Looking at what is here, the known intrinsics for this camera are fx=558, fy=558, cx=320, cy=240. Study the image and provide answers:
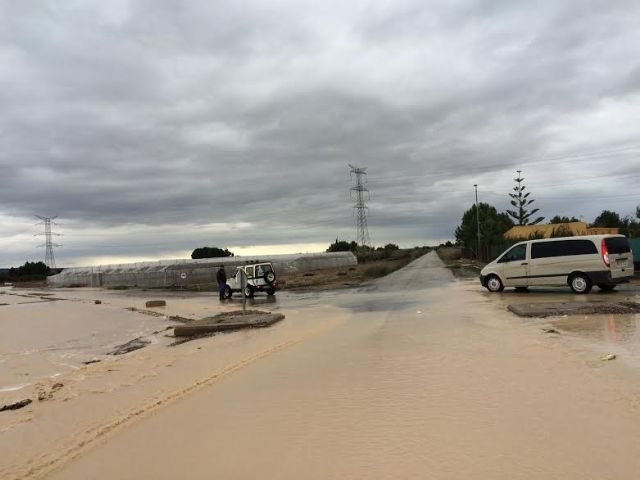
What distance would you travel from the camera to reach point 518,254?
20641 millimetres

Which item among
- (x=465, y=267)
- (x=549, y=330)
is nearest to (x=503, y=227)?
(x=465, y=267)

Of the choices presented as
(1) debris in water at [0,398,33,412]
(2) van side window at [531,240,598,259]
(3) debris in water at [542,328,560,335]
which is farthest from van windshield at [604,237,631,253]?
(1) debris in water at [0,398,33,412]

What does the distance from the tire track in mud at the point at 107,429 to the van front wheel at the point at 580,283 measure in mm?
12217

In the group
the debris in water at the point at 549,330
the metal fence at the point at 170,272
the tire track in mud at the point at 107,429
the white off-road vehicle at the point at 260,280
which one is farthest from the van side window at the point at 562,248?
the metal fence at the point at 170,272

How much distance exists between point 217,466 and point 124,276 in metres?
67.8

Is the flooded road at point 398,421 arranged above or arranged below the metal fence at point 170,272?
below

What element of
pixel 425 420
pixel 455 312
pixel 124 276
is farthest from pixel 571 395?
pixel 124 276

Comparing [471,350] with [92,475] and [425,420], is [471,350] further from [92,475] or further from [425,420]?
[92,475]

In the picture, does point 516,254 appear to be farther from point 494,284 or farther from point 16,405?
point 16,405

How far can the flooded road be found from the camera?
474cm

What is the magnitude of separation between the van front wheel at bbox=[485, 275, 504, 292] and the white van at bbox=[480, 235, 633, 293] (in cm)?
102

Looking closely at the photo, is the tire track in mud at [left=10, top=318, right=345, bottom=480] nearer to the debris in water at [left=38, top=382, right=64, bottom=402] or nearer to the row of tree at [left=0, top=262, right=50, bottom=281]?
the debris in water at [left=38, top=382, right=64, bottom=402]

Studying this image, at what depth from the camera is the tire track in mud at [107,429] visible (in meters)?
5.25

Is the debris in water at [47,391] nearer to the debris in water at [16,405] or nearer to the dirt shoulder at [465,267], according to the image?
the debris in water at [16,405]
